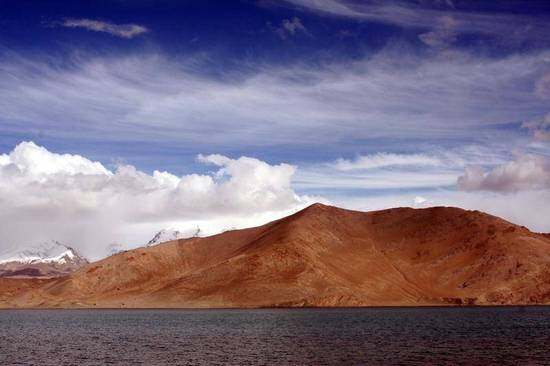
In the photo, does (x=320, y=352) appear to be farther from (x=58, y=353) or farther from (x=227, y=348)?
(x=58, y=353)

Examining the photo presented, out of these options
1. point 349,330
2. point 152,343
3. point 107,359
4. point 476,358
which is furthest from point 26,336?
point 476,358

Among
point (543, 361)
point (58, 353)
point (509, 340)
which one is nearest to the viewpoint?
point (543, 361)

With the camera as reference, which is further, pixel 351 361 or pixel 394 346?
pixel 394 346

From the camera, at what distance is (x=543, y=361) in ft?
257

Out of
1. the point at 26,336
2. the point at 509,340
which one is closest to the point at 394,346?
the point at 509,340

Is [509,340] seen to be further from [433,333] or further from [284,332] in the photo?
[284,332]

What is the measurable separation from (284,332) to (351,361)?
49469mm

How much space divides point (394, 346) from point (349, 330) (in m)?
37.3

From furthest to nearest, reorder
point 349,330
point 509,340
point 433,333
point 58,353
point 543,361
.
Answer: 1. point 349,330
2. point 433,333
3. point 509,340
4. point 58,353
5. point 543,361

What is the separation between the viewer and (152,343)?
110 m

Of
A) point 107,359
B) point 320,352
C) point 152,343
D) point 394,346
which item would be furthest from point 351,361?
point 152,343

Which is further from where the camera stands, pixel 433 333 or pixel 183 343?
pixel 433 333

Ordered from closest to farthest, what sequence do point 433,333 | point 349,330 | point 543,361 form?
point 543,361
point 433,333
point 349,330

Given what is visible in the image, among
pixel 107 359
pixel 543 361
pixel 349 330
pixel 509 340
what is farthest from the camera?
pixel 349 330
